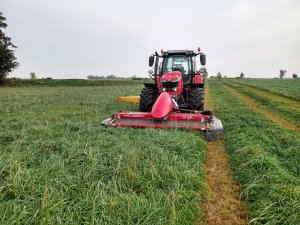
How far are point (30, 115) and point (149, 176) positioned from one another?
23.5ft

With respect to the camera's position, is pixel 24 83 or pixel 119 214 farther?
pixel 24 83

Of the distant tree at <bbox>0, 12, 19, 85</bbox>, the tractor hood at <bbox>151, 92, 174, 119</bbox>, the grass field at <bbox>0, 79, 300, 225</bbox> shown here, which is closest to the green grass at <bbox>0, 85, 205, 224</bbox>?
the grass field at <bbox>0, 79, 300, 225</bbox>

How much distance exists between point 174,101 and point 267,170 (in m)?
4.09

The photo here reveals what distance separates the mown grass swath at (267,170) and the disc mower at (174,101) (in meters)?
0.85

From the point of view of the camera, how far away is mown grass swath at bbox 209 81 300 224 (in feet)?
11.8

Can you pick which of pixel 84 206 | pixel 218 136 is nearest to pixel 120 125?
pixel 218 136

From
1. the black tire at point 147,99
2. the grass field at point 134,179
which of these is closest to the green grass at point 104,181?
the grass field at point 134,179

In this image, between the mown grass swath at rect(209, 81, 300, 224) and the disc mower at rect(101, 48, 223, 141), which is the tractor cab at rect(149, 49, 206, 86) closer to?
the disc mower at rect(101, 48, 223, 141)

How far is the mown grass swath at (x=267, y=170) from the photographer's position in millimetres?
3609

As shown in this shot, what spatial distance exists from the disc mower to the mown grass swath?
85 centimetres

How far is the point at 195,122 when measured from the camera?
766cm

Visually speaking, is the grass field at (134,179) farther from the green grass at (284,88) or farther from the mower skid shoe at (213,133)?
the green grass at (284,88)

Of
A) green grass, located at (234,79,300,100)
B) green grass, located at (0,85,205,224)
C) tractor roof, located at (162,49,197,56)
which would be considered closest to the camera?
green grass, located at (0,85,205,224)

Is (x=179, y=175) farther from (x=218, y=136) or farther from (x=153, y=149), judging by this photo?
(x=218, y=136)
